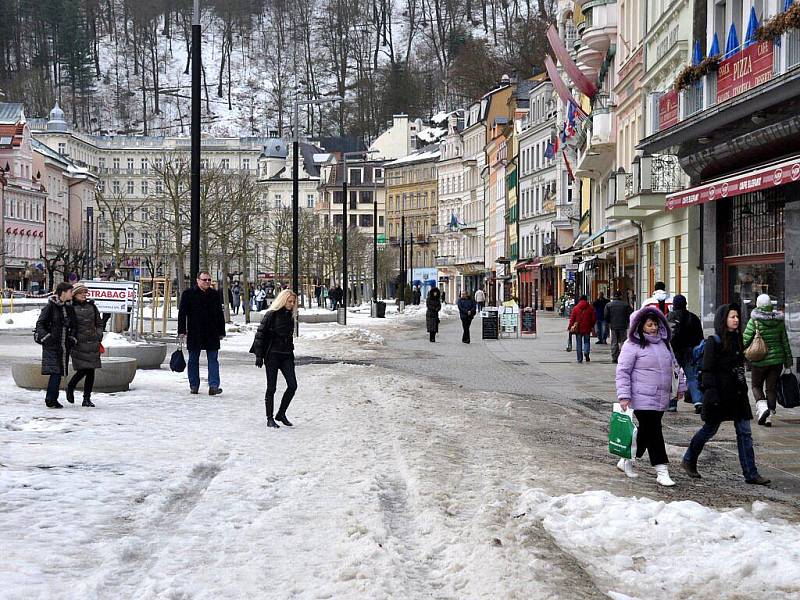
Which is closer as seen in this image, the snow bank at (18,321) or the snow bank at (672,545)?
the snow bank at (672,545)

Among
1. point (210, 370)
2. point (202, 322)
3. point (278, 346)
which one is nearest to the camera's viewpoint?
point (278, 346)

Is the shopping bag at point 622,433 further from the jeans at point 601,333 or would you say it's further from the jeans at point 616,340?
the jeans at point 601,333

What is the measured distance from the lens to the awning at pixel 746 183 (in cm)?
2052

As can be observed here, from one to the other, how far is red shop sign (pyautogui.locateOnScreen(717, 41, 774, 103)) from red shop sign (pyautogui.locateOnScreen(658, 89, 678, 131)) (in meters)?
3.36

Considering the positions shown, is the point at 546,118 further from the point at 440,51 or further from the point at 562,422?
the point at 440,51

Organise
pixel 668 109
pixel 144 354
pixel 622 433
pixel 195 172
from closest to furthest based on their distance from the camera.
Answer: pixel 622 433
pixel 195 172
pixel 144 354
pixel 668 109

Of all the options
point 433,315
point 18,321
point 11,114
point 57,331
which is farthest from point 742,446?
point 11,114

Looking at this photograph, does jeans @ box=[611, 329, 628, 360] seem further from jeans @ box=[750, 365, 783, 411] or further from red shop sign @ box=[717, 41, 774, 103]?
jeans @ box=[750, 365, 783, 411]

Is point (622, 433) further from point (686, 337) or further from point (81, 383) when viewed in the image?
point (81, 383)

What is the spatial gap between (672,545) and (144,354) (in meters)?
16.8

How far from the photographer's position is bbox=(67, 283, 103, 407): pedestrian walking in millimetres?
16594

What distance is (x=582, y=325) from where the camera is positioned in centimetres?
3003

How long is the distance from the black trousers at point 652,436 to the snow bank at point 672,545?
169 cm

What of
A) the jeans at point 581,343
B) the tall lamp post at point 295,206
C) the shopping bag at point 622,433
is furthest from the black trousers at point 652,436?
the tall lamp post at point 295,206
